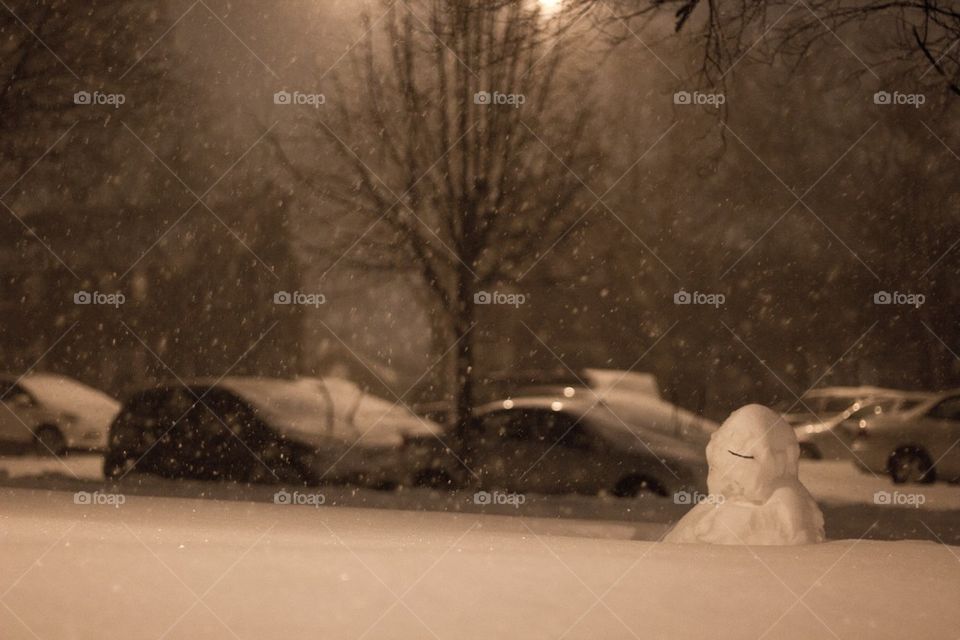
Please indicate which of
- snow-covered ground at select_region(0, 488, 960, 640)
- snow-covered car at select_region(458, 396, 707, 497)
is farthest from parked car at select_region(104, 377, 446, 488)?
snow-covered ground at select_region(0, 488, 960, 640)

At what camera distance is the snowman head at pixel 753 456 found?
19.3 feet

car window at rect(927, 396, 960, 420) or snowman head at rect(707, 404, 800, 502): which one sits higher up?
snowman head at rect(707, 404, 800, 502)

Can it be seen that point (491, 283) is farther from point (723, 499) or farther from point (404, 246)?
point (723, 499)

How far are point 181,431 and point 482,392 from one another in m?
11.1

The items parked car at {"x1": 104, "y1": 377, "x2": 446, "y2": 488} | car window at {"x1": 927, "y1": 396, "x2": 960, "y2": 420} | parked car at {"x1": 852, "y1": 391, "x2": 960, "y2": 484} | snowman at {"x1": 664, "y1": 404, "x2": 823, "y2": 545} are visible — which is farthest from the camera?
car window at {"x1": 927, "y1": 396, "x2": 960, "y2": 420}

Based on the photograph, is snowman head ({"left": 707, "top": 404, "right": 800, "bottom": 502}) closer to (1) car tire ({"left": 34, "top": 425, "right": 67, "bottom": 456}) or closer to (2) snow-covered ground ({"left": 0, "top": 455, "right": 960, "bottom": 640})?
(2) snow-covered ground ({"left": 0, "top": 455, "right": 960, "bottom": 640})

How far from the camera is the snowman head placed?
19.3ft

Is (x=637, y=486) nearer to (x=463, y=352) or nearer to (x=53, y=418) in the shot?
(x=463, y=352)

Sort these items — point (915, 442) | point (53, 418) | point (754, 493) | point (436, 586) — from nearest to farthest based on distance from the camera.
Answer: point (436, 586) < point (754, 493) < point (53, 418) < point (915, 442)

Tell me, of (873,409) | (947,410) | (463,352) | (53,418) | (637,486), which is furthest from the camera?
(873,409)

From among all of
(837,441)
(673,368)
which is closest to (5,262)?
(673,368)

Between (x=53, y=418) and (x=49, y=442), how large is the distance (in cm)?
37

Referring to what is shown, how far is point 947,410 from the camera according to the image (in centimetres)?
1655

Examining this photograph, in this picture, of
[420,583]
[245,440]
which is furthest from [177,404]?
[420,583]
